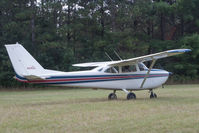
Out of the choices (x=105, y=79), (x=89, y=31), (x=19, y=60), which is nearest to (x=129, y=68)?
(x=105, y=79)

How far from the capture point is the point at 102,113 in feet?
35.4

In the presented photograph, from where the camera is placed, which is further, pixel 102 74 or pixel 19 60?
pixel 102 74

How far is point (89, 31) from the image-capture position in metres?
41.1

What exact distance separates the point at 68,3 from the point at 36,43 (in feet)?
19.7

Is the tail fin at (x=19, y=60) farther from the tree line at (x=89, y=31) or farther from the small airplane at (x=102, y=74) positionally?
the tree line at (x=89, y=31)

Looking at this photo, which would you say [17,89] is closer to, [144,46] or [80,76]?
[144,46]

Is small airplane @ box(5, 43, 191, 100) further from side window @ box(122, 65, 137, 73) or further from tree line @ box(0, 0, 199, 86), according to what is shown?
tree line @ box(0, 0, 199, 86)

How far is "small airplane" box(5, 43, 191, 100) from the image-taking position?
1457cm

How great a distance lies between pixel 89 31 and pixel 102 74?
2553cm

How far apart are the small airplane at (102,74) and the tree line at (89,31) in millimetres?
20444

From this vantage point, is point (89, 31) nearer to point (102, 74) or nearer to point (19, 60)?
point (102, 74)

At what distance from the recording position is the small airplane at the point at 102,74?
14.6m

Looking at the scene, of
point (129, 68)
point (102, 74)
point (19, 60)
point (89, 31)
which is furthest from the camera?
point (89, 31)

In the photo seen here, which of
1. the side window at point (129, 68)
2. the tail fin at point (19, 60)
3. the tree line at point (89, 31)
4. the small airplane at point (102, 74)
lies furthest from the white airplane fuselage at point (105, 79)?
the tree line at point (89, 31)
